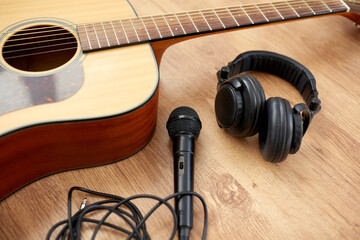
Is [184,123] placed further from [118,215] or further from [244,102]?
[118,215]

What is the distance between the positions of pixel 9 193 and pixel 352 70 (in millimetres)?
995

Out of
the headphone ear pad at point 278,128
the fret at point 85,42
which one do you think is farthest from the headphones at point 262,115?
the fret at point 85,42

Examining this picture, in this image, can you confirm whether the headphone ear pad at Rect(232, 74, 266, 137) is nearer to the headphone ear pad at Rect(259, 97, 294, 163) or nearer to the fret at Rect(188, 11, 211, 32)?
the headphone ear pad at Rect(259, 97, 294, 163)

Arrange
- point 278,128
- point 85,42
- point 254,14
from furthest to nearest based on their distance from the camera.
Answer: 1. point 254,14
2. point 85,42
3. point 278,128

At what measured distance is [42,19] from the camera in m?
0.81

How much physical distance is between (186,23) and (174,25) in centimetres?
3

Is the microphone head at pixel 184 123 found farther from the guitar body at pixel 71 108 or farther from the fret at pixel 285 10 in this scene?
the fret at pixel 285 10

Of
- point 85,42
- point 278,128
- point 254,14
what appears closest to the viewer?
point 278,128

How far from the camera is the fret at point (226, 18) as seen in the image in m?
0.84

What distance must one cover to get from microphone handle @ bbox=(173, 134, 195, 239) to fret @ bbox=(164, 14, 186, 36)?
262mm

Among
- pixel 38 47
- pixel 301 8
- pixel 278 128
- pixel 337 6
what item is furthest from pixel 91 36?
pixel 337 6

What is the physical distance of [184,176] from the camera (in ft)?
2.25

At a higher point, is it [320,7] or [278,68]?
[320,7]

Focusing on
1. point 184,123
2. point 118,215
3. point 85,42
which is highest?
point 85,42
